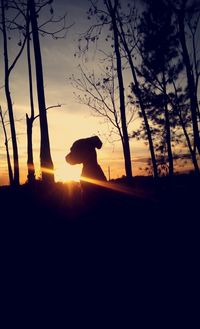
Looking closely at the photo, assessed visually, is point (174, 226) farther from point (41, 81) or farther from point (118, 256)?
point (41, 81)

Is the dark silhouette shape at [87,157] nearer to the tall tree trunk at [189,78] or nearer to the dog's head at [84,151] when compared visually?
the dog's head at [84,151]

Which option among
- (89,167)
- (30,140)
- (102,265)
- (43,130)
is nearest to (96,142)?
(89,167)

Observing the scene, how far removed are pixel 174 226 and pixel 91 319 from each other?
10.9ft

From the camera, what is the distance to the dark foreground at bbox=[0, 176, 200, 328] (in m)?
2.59

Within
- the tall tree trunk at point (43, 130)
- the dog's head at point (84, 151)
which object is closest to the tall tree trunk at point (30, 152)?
the tall tree trunk at point (43, 130)

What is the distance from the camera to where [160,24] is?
59.5ft

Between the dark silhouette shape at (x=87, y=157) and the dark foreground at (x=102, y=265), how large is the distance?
0.57 meters

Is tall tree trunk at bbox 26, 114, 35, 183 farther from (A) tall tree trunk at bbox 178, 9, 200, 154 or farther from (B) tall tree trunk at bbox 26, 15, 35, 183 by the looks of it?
(A) tall tree trunk at bbox 178, 9, 200, 154

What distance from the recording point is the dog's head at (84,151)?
6.43 meters

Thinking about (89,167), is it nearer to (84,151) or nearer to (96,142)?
(84,151)

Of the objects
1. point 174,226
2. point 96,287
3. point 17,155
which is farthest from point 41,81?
point 96,287

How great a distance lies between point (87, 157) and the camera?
6.42m

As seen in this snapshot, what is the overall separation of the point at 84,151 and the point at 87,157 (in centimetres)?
15

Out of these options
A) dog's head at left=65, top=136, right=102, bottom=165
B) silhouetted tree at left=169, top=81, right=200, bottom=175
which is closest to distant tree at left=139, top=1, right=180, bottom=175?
silhouetted tree at left=169, top=81, right=200, bottom=175
